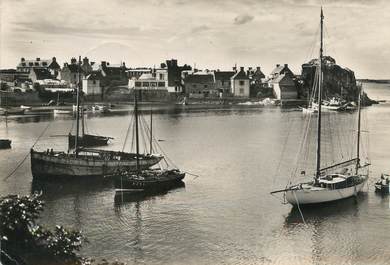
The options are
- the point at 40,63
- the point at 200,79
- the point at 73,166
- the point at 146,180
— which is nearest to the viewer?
the point at 146,180

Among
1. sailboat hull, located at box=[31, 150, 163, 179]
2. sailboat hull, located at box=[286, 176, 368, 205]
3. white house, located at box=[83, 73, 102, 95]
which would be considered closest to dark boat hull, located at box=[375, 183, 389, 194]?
sailboat hull, located at box=[286, 176, 368, 205]

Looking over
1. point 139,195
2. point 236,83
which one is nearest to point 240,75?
point 236,83

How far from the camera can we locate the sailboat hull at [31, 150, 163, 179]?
40.4 m

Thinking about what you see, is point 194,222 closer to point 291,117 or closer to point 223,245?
point 223,245

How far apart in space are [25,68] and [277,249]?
119814 millimetres

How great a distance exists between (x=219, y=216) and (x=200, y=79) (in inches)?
3951

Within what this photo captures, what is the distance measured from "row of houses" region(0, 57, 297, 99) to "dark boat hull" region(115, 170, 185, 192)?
86.4 m

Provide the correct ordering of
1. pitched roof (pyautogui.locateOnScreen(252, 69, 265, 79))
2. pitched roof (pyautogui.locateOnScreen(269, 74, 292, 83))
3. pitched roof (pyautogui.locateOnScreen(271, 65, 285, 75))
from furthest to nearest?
pitched roof (pyautogui.locateOnScreen(252, 69, 265, 79)), pitched roof (pyautogui.locateOnScreen(271, 65, 285, 75)), pitched roof (pyautogui.locateOnScreen(269, 74, 292, 83))

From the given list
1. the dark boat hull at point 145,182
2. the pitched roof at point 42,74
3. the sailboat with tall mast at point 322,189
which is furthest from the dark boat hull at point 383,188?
the pitched roof at point 42,74

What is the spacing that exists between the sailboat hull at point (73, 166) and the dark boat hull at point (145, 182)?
4084 millimetres

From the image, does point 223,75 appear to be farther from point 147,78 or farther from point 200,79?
point 147,78

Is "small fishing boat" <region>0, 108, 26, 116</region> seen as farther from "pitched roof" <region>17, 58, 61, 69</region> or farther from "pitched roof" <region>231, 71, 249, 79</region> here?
"pitched roof" <region>231, 71, 249, 79</region>

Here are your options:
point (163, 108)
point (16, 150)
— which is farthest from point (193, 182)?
point (163, 108)

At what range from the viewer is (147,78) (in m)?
127
